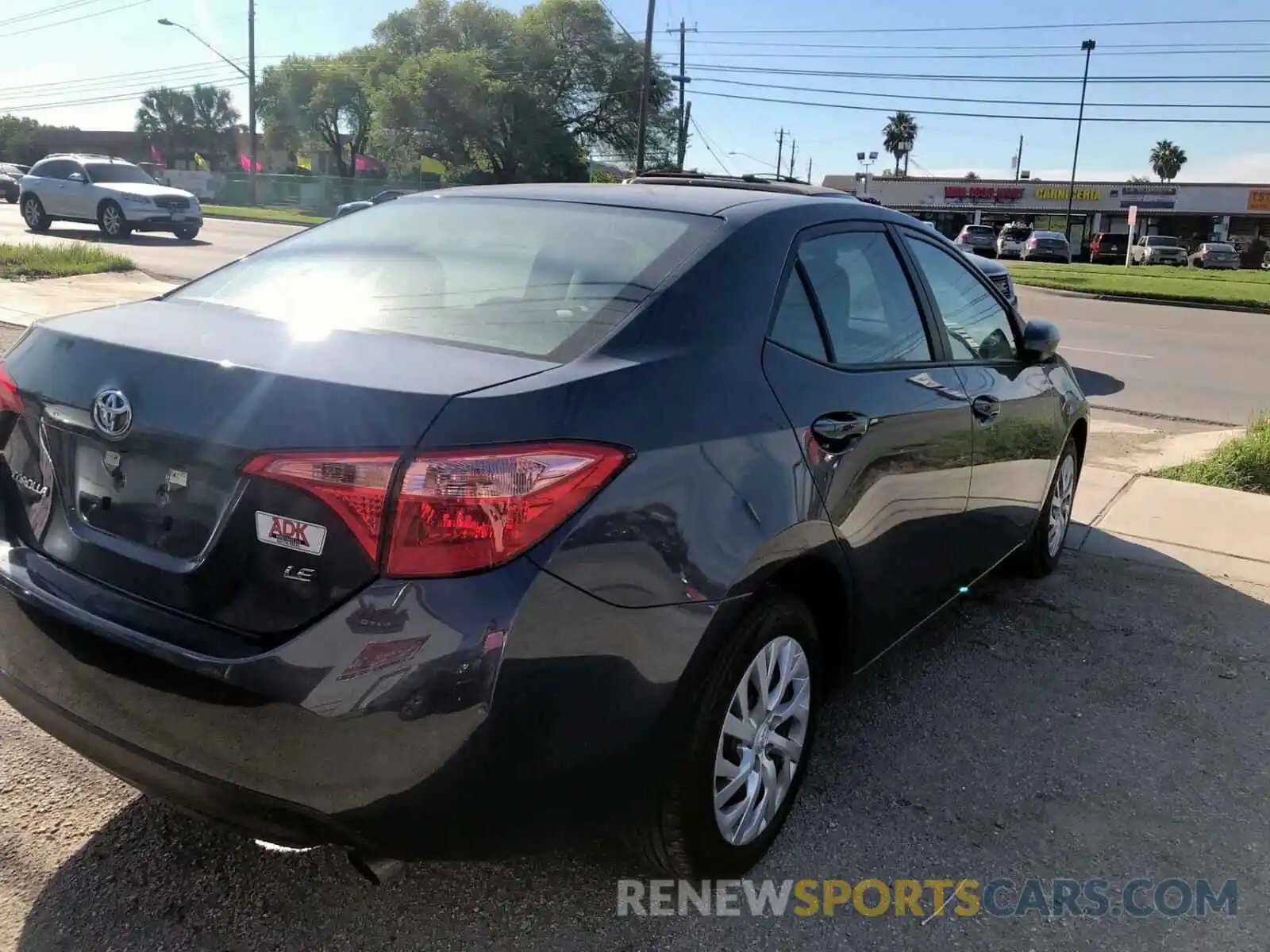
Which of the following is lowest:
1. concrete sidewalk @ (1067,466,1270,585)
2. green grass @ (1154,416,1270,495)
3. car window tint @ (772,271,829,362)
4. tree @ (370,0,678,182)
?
concrete sidewalk @ (1067,466,1270,585)

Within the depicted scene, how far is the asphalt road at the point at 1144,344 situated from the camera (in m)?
10.5

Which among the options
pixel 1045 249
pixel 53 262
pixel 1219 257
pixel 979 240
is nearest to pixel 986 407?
pixel 53 262

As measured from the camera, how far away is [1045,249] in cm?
4209

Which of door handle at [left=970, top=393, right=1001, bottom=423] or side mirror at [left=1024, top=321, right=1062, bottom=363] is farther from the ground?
side mirror at [left=1024, top=321, right=1062, bottom=363]

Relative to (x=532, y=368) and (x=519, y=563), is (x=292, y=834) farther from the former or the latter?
(x=532, y=368)

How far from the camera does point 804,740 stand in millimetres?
2857

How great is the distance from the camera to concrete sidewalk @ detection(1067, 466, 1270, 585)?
5.45 meters

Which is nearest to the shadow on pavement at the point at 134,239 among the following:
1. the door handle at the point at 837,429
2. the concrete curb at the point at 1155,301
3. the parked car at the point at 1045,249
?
the concrete curb at the point at 1155,301

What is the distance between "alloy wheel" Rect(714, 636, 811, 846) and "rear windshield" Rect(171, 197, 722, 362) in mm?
922

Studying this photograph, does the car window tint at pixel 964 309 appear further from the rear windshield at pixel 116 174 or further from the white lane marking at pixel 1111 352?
the rear windshield at pixel 116 174

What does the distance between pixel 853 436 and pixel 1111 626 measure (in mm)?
2389

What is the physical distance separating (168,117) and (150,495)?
10027cm

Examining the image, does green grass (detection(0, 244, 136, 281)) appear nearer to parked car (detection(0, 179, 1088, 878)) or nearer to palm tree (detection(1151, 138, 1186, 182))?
parked car (detection(0, 179, 1088, 878))

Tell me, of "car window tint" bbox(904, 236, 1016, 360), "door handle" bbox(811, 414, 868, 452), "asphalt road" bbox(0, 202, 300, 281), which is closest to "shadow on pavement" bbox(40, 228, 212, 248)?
"asphalt road" bbox(0, 202, 300, 281)
